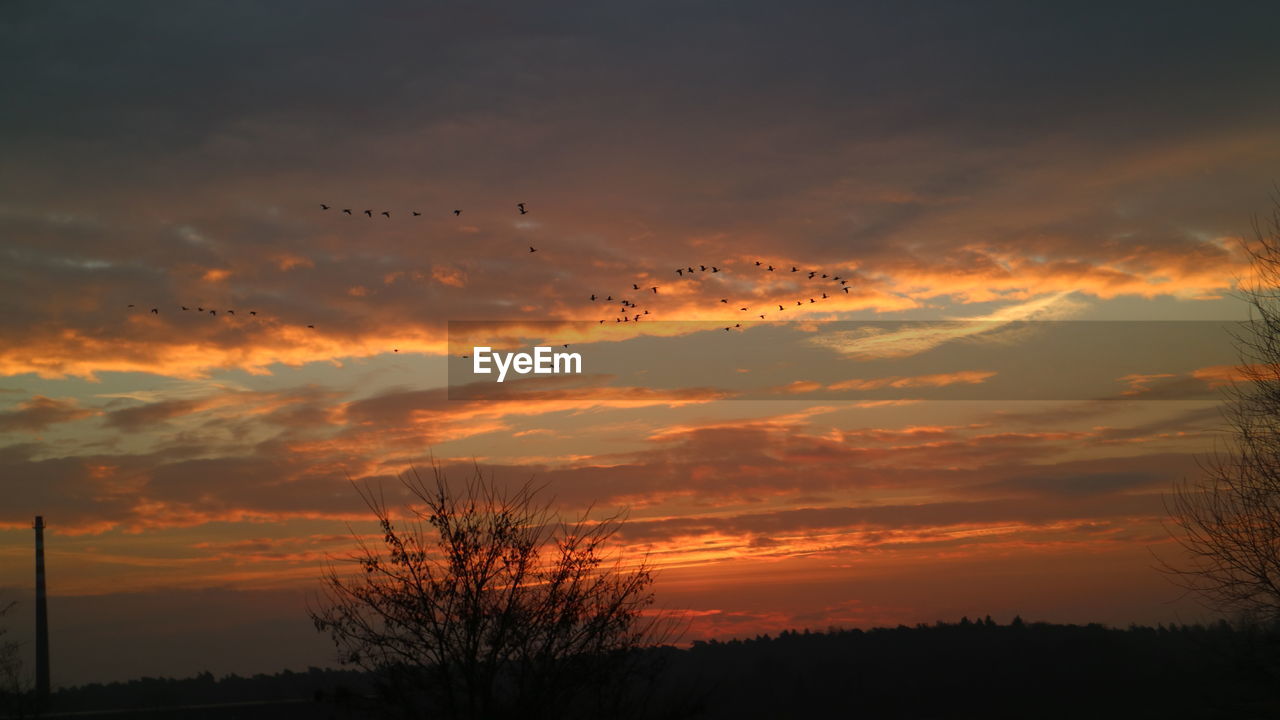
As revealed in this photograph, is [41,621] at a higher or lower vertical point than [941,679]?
higher

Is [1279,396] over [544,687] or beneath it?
over

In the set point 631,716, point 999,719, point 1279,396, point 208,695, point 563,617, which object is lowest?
point 999,719

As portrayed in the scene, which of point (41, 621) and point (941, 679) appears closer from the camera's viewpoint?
point (41, 621)

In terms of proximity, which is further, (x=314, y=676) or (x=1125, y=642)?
(x=1125, y=642)

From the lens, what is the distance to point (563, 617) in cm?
1524

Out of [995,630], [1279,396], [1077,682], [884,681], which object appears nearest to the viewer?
[1279,396]

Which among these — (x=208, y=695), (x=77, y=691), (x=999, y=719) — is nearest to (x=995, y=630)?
(x=999, y=719)

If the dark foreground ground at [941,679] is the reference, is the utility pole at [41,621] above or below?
above

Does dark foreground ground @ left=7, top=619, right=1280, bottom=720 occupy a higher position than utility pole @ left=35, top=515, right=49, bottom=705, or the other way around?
utility pole @ left=35, top=515, right=49, bottom=705

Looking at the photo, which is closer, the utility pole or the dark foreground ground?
the utility pole

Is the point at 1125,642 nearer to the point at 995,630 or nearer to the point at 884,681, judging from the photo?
the point at 995,630

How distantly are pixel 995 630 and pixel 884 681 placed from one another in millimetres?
16301

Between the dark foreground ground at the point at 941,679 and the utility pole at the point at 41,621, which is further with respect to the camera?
the dark foreground ground at the point at 941,679

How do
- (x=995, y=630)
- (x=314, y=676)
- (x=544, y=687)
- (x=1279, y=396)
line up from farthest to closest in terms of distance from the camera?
(x=995, y=630), (x=314, y=676), (x=1279, y=396), (x=544, y=687)
